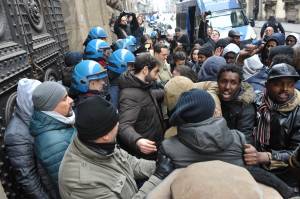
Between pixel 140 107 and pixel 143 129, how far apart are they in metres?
0.21

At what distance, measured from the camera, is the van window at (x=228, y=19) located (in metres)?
11.1

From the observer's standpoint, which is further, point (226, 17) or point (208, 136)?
point (226, 17)

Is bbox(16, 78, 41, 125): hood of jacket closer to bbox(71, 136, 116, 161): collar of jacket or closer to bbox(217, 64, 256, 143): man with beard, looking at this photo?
bbox(71, 136, 116, 161): collar of jacket

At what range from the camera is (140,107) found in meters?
2.66

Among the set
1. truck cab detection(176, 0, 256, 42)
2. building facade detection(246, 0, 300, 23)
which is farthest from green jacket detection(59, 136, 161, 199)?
building facade detection(246, 0, 300, 23)

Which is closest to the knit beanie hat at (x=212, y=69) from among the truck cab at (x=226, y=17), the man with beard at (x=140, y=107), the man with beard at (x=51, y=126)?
the man with beard at (x=140, y=107)

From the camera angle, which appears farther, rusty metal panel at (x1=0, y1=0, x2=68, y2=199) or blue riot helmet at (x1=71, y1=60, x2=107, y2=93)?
blue riot helmet at (x1=71, y1=60, x2=107, y2=93)

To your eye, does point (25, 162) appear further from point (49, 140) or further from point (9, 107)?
point (9, 107)

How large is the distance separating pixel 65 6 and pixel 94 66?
5261 mm

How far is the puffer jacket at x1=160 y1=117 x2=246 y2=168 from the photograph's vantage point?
1460mm

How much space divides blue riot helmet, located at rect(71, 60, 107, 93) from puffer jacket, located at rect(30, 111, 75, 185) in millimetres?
851

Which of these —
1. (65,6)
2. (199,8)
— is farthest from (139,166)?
(199,8)

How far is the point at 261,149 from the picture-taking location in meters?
2.36

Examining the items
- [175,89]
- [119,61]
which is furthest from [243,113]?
[119,61]
